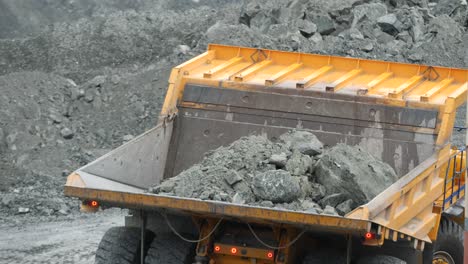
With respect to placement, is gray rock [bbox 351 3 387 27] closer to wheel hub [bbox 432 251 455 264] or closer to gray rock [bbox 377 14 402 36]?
gray rock [bbox 377 14 402 36]

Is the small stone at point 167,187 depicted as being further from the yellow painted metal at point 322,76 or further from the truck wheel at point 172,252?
the yellow painted metal at point 322,76

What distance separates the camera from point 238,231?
854cm

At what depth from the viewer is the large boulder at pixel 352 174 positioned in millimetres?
8844

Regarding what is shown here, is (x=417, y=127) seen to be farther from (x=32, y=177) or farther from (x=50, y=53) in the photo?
(x=50, y=53)

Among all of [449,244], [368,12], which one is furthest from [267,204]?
[368,12]

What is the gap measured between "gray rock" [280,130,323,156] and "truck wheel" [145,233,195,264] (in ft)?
4.39

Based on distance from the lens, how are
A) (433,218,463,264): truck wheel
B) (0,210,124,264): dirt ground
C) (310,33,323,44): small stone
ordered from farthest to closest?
(310,33,323,44): small stone, (0,210,124,264): dirt ground, (433,218,463,264): truck wheel

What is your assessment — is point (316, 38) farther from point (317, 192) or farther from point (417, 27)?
point (317, 192)

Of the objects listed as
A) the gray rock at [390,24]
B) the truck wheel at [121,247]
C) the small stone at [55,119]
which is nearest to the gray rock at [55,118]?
the small stone at [55,119]

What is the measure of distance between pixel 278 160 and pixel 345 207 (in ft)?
2.45

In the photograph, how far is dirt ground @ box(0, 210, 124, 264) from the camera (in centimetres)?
1204

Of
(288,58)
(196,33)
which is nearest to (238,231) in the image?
(288,58)

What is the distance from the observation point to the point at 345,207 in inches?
342

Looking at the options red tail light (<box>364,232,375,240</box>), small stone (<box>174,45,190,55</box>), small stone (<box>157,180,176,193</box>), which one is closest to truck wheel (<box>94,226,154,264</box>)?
small stone (<box>157,180,176,193</box>)
